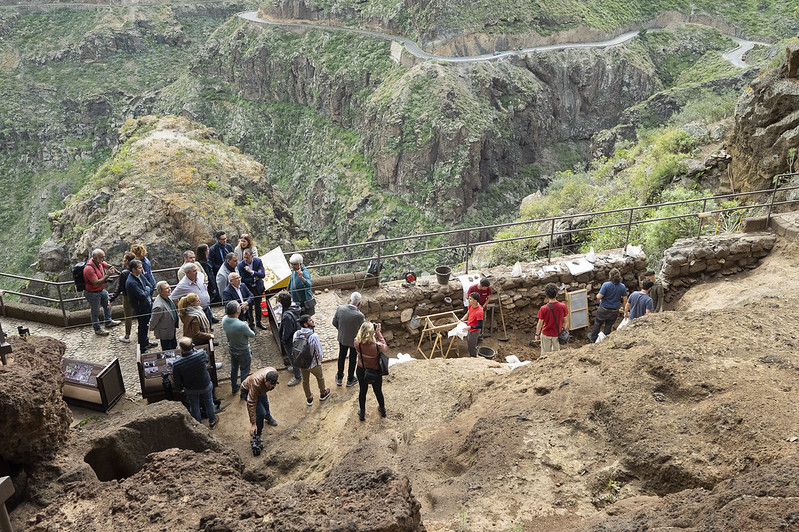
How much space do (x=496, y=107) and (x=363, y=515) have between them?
53807mm

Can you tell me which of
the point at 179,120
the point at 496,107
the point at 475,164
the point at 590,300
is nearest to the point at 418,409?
the point at 590,300

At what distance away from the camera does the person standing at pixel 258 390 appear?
22.6 ft

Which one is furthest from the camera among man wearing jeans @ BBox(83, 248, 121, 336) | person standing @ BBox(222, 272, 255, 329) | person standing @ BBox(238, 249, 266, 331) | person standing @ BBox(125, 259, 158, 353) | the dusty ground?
person standing @ BBox(238, 249, 266, 331)

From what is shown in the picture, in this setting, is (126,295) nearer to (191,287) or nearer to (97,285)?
(97,285)

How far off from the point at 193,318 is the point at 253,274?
1.72 m

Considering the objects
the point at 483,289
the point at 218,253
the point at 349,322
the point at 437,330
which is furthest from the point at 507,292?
the point at 218,253

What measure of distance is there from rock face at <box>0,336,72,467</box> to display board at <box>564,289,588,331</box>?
26.8 feet

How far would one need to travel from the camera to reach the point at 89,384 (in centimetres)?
745

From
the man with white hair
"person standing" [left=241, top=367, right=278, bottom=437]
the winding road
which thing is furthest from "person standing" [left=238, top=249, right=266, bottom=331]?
the winding road

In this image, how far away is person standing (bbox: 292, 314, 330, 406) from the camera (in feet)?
25.0

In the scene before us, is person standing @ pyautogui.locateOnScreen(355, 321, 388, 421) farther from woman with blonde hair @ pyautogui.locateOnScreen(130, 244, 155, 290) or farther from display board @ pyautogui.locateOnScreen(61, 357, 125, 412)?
woman with blonde hair @ pyautogui.locateOnScreen(130, 244, 155, 290)

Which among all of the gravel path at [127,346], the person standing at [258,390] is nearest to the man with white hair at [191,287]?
the gravel path at [127,346]

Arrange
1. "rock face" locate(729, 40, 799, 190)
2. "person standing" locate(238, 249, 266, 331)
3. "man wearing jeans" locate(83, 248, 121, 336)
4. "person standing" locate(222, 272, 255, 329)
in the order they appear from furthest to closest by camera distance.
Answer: "rock face" locate(729, 40, 799, 190), "person standing" locate(238, 249, 266, 331), "man wearing jeans" locate(83, 248, 121, 336), "person standing" locate(222, 272, 255, 329)

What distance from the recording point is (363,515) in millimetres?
4082
